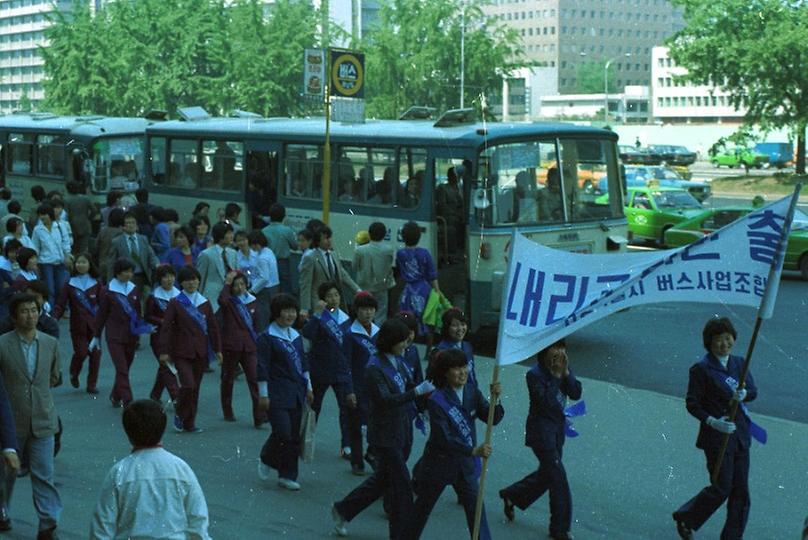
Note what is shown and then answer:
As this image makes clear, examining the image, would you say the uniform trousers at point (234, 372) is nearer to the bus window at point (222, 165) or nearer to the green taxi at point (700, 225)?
the bus window at point (222, 165)

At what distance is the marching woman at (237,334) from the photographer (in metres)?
11.6

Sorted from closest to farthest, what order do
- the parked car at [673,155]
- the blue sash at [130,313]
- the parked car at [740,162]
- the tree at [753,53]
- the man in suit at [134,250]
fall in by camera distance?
the blue sash at [130,313] < the man in suit at [134,250] < the tree at [753,53] < the parked car at [740,162] < the parked car at [673,155]

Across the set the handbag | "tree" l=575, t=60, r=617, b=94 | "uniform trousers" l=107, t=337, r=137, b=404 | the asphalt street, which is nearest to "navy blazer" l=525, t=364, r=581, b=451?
the asphalt street

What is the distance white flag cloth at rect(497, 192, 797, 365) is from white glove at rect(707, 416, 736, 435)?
1.02m

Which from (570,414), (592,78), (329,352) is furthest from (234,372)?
(592,78)

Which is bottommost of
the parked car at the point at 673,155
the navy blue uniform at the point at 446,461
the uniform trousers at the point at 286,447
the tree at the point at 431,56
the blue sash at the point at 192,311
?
the uniform trousers at the point at 286,447

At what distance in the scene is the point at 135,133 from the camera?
27.1 metres

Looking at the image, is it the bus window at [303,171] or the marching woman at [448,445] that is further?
the bus window at [303,171]

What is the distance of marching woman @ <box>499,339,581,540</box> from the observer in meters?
8.22

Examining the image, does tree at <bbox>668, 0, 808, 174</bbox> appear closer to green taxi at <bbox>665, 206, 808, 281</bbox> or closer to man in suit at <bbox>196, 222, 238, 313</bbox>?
green taxi at <bbox>665, 206, 808, 281</bbox>

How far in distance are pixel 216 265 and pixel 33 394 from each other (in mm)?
5800

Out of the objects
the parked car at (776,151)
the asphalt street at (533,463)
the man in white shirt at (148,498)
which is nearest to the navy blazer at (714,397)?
the asphalt street at (533,463)

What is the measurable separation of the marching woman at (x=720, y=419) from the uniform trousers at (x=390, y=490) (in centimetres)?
176

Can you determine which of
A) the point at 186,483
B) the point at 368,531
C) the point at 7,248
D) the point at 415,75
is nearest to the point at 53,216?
the point at 7,248
